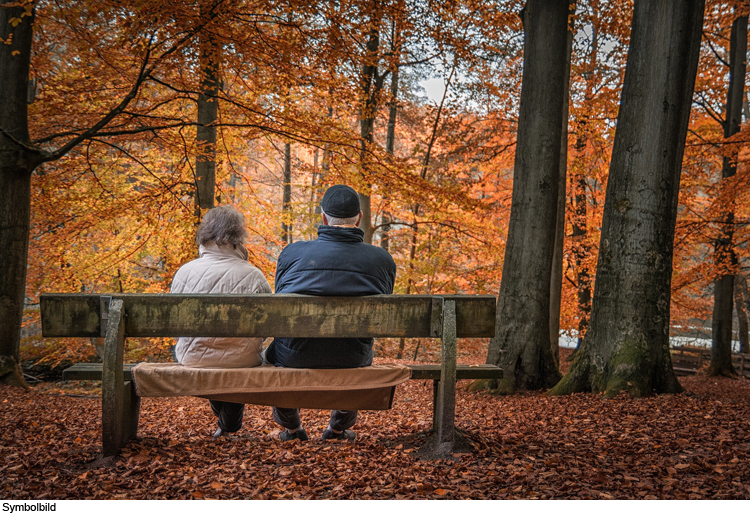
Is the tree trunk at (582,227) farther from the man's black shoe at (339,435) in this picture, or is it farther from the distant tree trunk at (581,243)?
the man's black shoe at (339,435)

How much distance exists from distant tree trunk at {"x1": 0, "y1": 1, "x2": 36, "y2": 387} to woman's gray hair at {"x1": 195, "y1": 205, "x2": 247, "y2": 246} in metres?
4.09

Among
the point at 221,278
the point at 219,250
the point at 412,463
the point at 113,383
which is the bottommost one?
the point at 412,463

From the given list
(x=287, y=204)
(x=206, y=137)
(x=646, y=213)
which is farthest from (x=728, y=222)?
(x=287, y=204)

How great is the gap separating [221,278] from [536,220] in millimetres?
4487

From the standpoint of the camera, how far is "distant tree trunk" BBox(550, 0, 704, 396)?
493 centimetres

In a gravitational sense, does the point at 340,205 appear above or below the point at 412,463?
above

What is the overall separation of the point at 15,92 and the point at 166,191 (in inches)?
93.4

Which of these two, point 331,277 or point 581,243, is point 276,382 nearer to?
point 331,277

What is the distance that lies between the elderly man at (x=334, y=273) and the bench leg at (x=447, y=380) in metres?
0.47

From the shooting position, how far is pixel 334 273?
9.75 feet

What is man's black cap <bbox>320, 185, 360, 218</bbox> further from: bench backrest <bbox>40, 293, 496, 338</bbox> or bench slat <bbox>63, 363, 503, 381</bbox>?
bench slat <bbox>63, 363, 503, 381</bbox>

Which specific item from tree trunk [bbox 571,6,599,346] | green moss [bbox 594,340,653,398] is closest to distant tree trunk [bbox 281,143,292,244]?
tree trunk [bbox 571,6,599,346]

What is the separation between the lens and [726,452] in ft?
9.72

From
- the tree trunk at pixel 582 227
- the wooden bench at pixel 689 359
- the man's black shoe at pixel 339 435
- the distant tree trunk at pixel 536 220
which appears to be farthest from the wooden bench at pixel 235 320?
the wooden bench at pixel 689 359
